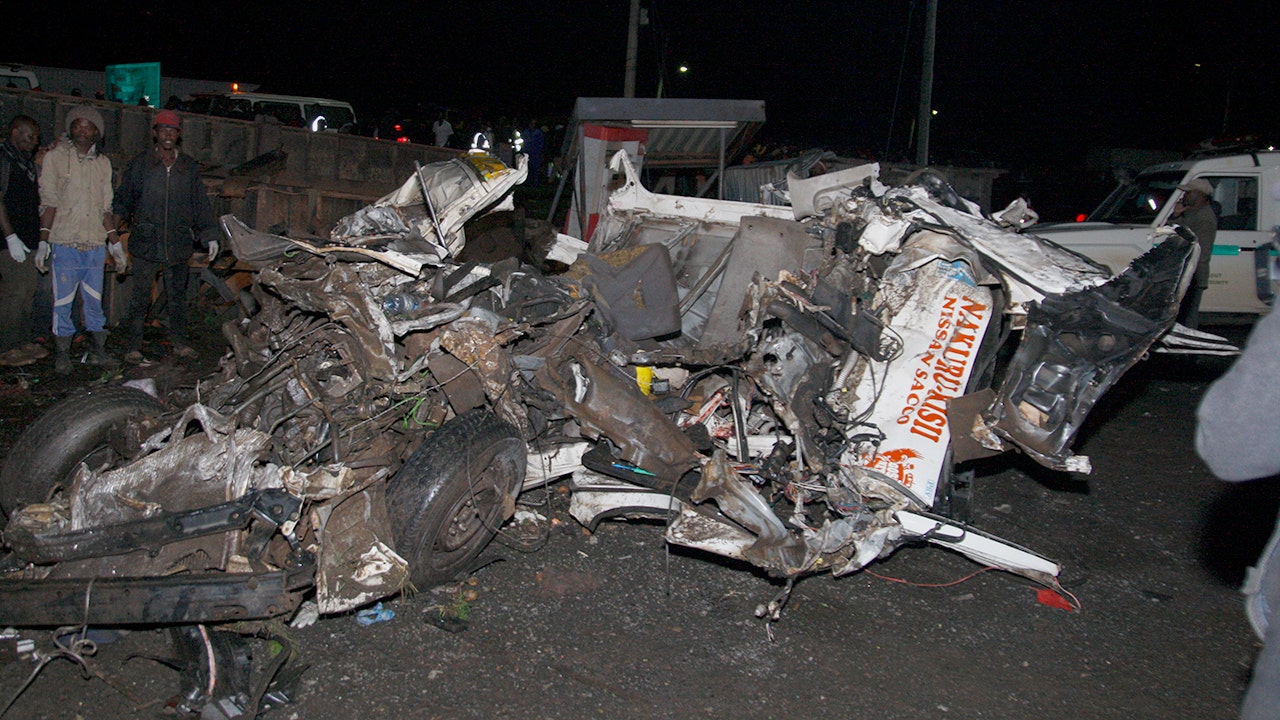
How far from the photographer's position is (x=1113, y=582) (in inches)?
163

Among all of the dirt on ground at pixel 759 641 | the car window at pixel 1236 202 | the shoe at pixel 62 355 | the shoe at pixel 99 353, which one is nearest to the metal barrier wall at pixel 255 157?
the shoe at pixel 99 353

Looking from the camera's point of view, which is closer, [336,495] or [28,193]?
[336,495]

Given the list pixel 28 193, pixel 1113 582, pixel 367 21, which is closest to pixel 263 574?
pixel 1113 582

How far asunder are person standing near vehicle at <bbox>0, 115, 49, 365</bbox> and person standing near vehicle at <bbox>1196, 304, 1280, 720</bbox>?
23.4ft

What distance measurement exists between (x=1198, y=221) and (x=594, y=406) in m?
6.55

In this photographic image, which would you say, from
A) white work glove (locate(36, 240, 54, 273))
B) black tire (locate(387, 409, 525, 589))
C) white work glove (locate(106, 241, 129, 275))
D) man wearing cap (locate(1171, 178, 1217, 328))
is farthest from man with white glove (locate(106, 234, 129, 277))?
man wearing cap (locate(1171, 178, 1217, 328))

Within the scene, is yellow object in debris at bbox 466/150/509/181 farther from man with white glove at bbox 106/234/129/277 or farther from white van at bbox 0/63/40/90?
white van at bbox 0/63/40/90

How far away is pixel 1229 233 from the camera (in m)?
7.77

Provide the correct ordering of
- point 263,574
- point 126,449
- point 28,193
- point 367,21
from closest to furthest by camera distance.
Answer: point 263,574 < point 126,449 < point 28,193 < point 367,21

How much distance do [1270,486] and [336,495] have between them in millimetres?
5908

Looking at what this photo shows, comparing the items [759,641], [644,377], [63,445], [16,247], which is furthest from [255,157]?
[759,641]

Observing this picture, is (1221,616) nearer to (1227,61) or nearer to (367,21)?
(1227,61)

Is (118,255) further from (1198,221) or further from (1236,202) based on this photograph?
(1236,202)

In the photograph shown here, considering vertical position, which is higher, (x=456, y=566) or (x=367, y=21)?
(x=367, y=21)
